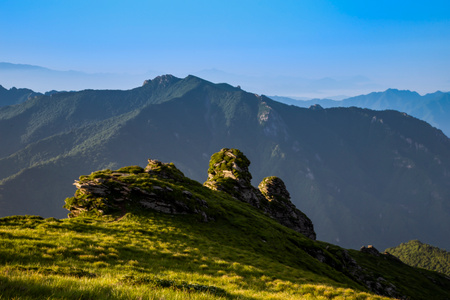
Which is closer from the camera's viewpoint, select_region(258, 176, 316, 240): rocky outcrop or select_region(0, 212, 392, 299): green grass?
select_region(0, 212, 392, 299): green grass

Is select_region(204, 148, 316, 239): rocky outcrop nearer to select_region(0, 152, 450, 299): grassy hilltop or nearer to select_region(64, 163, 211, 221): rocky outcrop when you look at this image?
select_region(0, 152, 450, 299): grassy hilltop

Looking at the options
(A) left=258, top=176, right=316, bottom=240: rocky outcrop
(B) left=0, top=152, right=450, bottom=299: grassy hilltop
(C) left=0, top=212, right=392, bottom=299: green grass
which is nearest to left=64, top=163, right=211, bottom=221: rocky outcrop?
(B) left=0, top=152, right=450, bottom=299: grassy hilltop

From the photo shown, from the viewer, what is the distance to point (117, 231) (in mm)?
26812

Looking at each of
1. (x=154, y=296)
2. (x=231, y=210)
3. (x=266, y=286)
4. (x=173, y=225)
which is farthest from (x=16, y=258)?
(x=231, y=210)

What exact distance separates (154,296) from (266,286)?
13.9 meters

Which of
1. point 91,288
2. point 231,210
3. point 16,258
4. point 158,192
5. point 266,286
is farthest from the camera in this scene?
point 231,210

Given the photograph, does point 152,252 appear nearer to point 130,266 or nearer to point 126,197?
point 130,266

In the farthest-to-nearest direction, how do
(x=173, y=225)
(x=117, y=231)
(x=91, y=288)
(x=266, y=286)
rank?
1. (x=173, y=225)
2. (x=117, y=231)
3. (x=266, y=286)
4. (x=91, y=288)

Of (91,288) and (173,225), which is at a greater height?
(91,288)

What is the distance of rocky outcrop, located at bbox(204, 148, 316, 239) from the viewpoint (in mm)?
76938

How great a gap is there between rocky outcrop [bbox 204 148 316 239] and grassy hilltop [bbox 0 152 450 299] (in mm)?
22080

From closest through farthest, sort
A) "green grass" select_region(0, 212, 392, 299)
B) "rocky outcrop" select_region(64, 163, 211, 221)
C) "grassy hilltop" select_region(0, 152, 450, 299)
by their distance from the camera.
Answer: "green grass" select_region(0, 212, 392, 299)
"grassy hilltop" select_region(0, 152, 450, 299)
"rocky outcrop" select_region(64, 163, 211, 221)

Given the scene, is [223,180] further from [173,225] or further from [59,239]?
[59,239]

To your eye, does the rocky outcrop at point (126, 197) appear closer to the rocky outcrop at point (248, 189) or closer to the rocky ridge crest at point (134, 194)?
the rocky ridge crest at point (134, 194)
